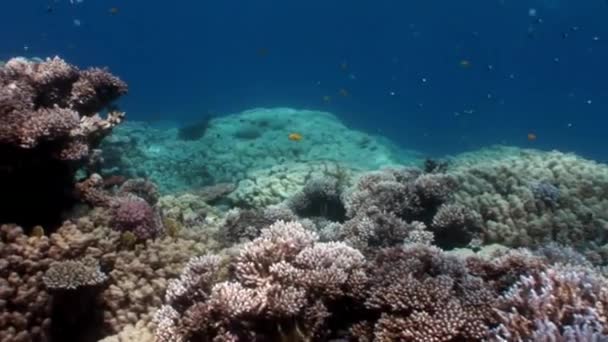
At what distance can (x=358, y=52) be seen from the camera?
120 m

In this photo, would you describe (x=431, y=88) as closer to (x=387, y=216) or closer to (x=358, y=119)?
(x=358, y=119)

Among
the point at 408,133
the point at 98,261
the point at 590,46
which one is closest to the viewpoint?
the point at 98,261

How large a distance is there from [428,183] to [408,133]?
54021 mm

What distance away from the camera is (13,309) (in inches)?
220

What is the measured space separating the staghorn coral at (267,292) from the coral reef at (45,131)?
2.82 metres

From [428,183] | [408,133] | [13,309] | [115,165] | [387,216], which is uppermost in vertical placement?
[408,133]

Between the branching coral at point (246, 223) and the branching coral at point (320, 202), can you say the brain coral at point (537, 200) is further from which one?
the branching coral at point (246, 223)

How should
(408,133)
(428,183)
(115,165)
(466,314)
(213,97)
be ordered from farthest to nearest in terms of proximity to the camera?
(213,97) < (408,133) < (115,165) < (428,183) < (466,314)

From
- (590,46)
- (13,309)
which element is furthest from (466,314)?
(590,46)

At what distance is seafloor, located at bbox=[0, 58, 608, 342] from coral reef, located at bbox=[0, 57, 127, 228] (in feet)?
0.07

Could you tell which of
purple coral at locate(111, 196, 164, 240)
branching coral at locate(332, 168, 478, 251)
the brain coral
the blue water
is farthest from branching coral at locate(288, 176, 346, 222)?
the blue water

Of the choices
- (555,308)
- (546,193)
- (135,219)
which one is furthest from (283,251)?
(546,193)

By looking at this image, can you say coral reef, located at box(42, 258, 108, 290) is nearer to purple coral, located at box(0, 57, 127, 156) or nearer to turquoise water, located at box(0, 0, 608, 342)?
turquoise water, located at box(0, 0, 608, 342)

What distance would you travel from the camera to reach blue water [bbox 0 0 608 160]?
95.3 metres
